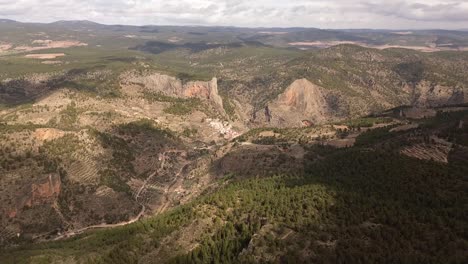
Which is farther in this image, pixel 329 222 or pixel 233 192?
pixel 233 192

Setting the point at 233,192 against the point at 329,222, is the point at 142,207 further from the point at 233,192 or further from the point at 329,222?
the point at 329,222

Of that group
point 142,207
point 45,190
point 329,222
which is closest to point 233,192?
point 329,222

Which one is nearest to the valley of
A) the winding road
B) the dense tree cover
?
the dense tree cover

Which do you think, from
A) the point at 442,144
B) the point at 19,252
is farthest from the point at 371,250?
the point at 19,252

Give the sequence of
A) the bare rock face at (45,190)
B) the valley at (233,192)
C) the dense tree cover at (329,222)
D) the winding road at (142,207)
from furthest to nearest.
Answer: the bare rock face at (45,190) < the winding road at (142,207) < the valley at (233,192) < the dense tree cover at (329,222)

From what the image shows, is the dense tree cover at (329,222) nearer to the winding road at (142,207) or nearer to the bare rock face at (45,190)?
the winding road at (142,207)

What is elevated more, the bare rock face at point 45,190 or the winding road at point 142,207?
the bare rock face at point 45,190

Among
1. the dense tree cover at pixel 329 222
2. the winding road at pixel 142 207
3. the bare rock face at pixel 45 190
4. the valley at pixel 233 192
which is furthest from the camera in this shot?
the bare rock face at pixel 45 190

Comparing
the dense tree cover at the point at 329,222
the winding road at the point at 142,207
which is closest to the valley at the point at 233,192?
the dense tree cover at the point at 329,222

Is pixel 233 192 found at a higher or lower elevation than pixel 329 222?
lower

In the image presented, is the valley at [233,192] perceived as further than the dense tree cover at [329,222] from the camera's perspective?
Yes

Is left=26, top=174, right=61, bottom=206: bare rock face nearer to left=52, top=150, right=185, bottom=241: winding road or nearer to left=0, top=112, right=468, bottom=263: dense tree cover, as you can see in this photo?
left=52, top=150, right=185, bottom=241: winding road
